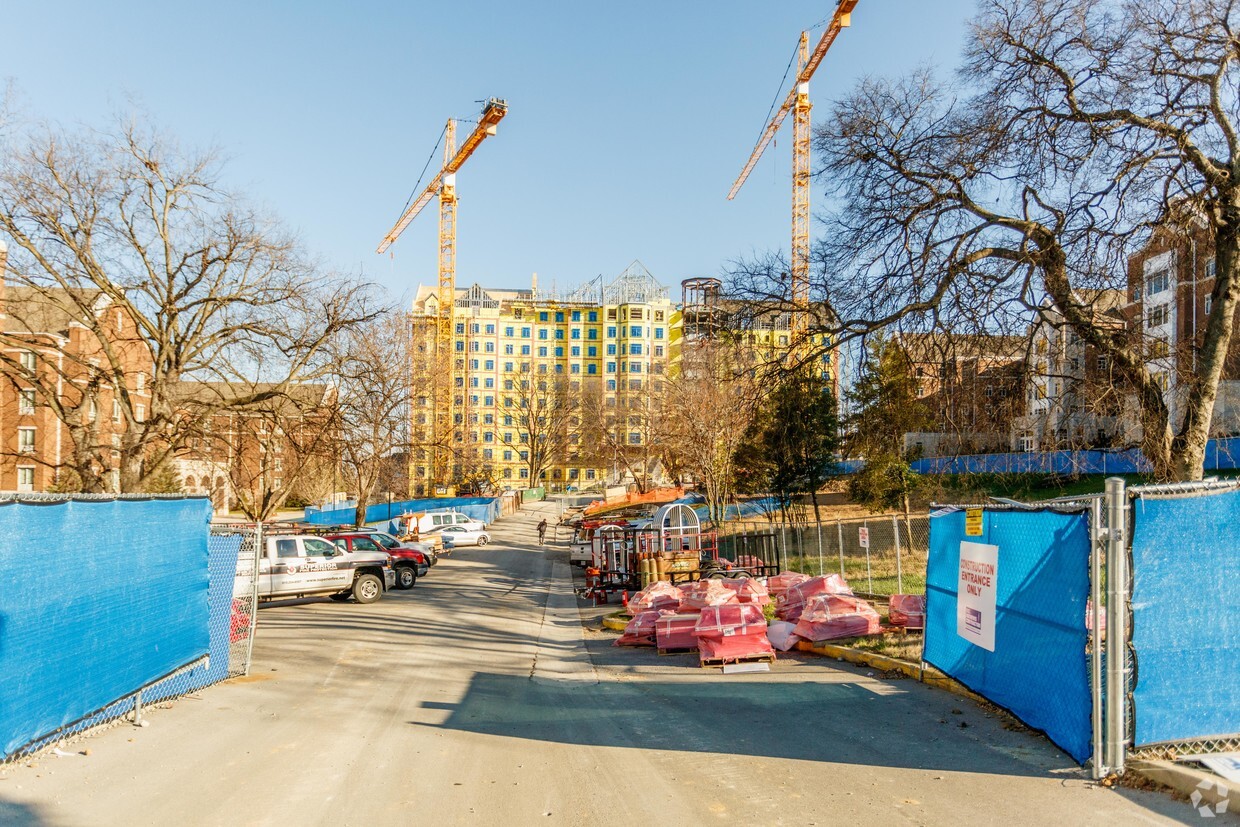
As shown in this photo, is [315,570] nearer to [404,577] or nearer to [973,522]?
[404,577]

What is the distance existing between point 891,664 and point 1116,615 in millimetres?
5643

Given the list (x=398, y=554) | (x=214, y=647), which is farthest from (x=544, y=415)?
(x=214, y=647)

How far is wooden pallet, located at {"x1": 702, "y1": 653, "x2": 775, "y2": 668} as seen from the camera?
41.1 ft

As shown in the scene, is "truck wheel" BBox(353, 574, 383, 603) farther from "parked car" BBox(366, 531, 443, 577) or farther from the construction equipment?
the construction equipment

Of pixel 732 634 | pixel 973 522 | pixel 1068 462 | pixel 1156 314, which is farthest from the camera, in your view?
pixel 1068 462

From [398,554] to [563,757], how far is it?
20034 millimetres

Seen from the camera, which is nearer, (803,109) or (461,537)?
(461,537)

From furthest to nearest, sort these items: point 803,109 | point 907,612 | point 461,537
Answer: point 803,109 < point 461,537 < point 907,612

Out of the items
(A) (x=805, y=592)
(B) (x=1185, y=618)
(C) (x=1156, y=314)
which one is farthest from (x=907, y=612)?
(B) (x=1185, y=618)

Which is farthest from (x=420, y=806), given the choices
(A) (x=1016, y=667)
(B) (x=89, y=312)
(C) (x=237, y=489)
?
(C) (x=237, y=489)

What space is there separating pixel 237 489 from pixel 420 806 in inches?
983

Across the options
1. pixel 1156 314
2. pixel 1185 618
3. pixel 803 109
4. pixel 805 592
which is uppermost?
pixel 803 109

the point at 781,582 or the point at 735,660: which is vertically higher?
the point at 781,582

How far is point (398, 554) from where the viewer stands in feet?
87.5
